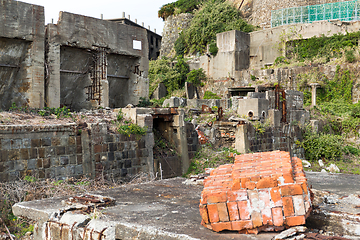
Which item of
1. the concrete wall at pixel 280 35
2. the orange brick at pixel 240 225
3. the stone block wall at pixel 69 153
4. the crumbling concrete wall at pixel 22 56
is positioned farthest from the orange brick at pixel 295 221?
the concrete wall at pixel 280 35

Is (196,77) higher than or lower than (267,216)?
higher

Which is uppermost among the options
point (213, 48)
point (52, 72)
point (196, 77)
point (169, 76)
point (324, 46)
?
point (213, 48)

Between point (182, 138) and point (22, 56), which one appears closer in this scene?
point (182, 138)

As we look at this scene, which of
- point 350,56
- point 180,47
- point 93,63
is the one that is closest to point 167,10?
point 180,47

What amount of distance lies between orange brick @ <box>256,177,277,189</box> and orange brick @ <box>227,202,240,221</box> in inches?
12.4

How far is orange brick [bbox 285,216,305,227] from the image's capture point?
3341 millimetres

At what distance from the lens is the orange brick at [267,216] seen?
135 inches

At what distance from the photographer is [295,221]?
3.37m

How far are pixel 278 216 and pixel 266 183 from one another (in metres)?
0.35

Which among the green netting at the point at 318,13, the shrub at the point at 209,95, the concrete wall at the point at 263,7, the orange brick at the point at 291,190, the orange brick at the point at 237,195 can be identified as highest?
the concrete wall at the point at 263,7

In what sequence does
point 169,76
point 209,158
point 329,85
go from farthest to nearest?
point 169,76 → point 329,85 → point 209,158

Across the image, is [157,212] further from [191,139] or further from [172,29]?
[172,29]

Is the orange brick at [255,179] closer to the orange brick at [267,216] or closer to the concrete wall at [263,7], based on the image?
the orange brick at [267,216]

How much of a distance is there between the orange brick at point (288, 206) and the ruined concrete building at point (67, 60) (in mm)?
10460
